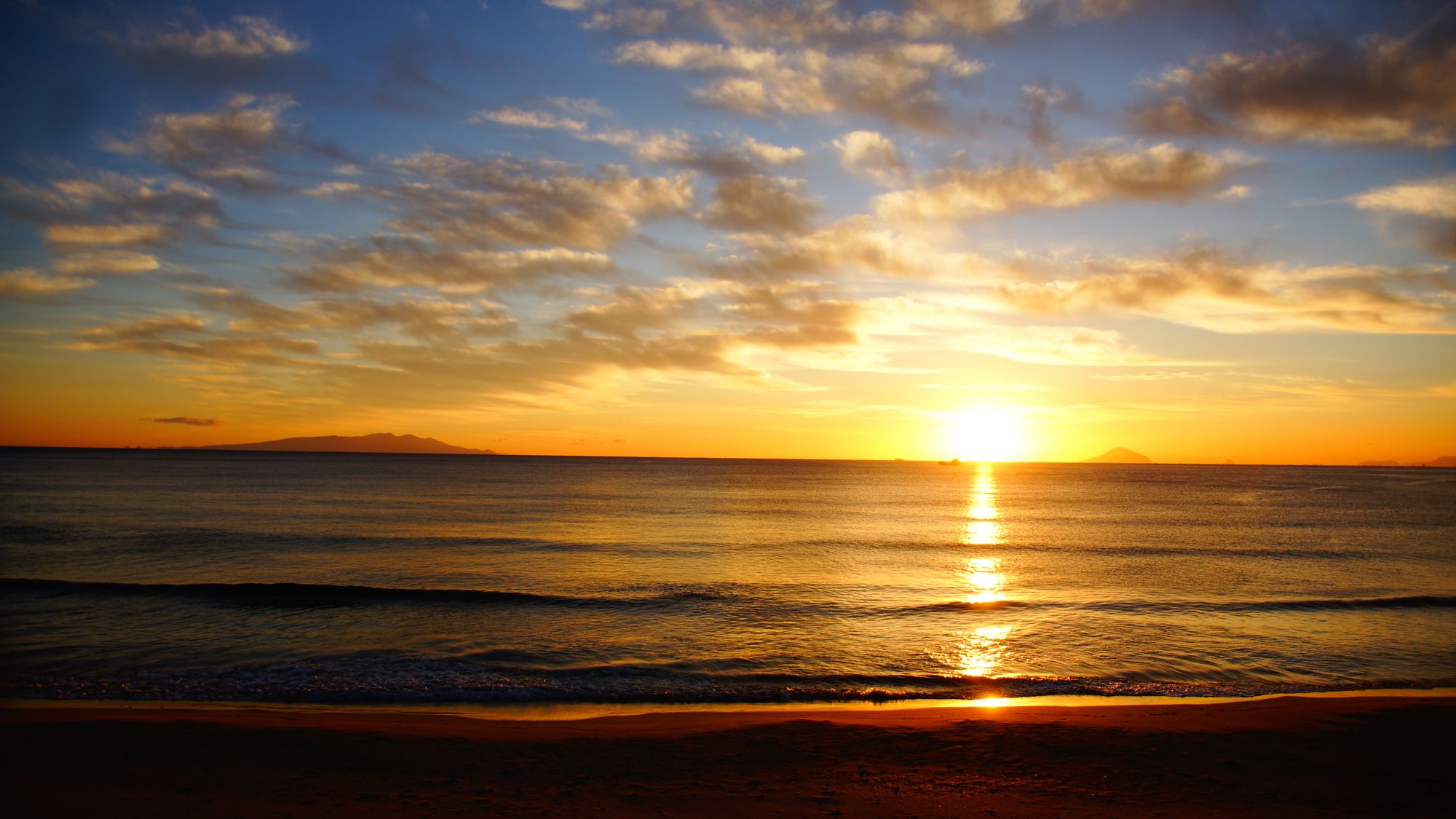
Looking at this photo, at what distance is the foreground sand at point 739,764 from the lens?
7.53 m

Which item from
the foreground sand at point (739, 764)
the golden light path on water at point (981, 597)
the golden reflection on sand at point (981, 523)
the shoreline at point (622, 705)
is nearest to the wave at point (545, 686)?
the shoreline at point (622, 705)

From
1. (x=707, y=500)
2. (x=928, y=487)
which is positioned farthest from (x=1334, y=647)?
(x=928, y=487)

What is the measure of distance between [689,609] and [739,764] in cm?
1088

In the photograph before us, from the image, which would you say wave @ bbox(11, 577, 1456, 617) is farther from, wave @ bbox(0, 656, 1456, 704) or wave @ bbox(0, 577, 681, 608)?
wave @ bbox(0, 656, 1456, 704)

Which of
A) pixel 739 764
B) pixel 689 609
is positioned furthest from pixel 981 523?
pixel 739 764

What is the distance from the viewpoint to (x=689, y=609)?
1948 cm

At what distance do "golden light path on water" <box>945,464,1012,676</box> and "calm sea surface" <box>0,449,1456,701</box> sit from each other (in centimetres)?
10

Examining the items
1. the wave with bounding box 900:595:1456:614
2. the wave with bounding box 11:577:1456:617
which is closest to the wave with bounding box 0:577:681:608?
the wave with bounding box 11:577:1456:617

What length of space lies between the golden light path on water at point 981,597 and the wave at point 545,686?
1145 mm

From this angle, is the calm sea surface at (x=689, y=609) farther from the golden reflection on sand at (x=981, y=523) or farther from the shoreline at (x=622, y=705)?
the golden reflection on sand at (x=981, y=523)

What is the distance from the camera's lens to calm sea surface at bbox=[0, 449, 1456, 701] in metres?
13.2

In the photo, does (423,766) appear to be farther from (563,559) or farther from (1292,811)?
(563,559)

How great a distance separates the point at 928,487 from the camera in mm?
113062

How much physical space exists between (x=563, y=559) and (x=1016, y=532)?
3186cm
